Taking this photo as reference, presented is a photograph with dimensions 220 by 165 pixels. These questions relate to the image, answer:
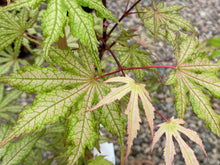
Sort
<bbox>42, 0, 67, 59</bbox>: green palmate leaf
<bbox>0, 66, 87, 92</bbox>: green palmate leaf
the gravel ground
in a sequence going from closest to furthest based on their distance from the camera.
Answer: <bbox>42, 0, 67, 59</bbox>: green palmate leaf → <bbox>0, 66, 87, 92</bbox>: green palmate leaf → the gravel ground

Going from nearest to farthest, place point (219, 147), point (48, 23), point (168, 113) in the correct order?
point (48, 23), point (219, 147), point (168, 113)

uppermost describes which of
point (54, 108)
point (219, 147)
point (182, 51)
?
point (182, 51)

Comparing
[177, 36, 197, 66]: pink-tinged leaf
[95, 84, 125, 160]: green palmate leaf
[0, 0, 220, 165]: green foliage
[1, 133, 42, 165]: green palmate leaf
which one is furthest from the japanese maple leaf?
[1, 133, 42, 165]: green palmate leaf

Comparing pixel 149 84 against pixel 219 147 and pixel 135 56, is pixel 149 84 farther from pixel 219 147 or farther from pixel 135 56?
pixel 219 147

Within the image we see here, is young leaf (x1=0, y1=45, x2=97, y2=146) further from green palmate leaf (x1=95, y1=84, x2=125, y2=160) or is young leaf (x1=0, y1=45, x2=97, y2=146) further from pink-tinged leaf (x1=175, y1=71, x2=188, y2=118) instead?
pink-tinged leaf (x1=175, y1=71, x2=188, y2=118)

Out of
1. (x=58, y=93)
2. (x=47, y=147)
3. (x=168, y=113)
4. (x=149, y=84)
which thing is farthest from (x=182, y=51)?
(x=168, y=113)

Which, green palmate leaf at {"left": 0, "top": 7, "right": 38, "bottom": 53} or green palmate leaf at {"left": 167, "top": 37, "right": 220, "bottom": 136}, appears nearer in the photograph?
green palmate leaf at {"left": 167, "top": 37, "right": 220, "bottom": 136}
